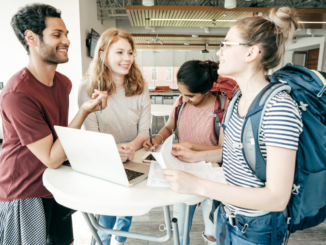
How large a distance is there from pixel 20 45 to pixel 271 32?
185 inches

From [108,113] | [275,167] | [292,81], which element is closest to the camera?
[275,167]

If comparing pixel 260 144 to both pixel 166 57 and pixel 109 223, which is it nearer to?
Answer: pixel 109 223

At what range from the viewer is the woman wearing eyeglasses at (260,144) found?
0.76 metres

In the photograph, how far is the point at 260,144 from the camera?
0.84 metres

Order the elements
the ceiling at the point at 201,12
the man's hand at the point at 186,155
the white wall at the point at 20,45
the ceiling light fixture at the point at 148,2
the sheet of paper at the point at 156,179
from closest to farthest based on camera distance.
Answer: the sheet of paper at the point at 156,179, the man's hand at the point at 186,155, the white wall at the point at 20,45, the ceiling light fixture at the point at 148,2, the ceiling at the point at 201,12

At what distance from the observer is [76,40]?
4398 mm

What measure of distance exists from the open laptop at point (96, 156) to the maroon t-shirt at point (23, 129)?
18 centimetres

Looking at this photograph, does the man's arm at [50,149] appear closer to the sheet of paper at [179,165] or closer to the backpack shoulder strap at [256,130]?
the sheet of paper at [179,165]

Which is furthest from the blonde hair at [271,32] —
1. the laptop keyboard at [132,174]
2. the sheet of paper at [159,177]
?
the laptop keyboard at [132,174]

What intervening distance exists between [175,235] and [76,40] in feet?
14.2

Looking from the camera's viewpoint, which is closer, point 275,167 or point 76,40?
point 275,167

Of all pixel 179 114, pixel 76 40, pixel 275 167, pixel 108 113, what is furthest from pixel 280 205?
pixel 76 40

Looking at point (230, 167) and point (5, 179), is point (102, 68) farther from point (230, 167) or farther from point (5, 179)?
point (230, 167)

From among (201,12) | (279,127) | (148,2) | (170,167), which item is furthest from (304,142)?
(201,12)
